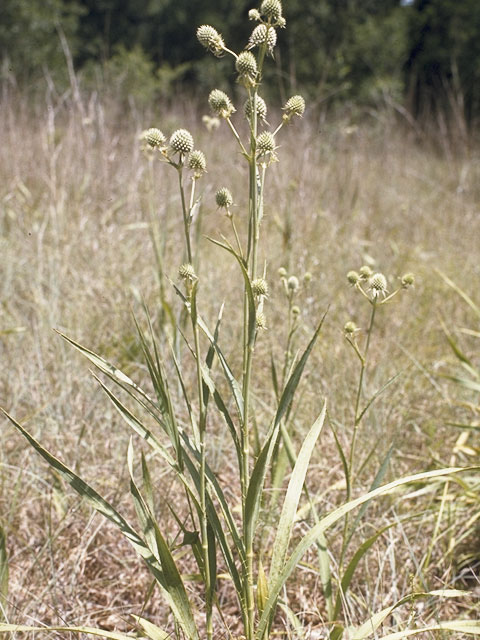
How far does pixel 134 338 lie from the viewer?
2.09 meters

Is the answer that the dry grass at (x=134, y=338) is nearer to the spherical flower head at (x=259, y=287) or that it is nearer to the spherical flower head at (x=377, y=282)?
the spherical flower head at (x=377, y=282)

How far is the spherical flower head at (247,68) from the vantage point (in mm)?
809

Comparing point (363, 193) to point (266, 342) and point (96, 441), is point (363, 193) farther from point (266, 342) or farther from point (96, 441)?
→ point (96, 441)

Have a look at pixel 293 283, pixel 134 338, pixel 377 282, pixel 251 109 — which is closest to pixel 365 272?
pixel 377 282

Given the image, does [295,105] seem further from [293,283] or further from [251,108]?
[293,283]

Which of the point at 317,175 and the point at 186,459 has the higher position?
the point at 317,175

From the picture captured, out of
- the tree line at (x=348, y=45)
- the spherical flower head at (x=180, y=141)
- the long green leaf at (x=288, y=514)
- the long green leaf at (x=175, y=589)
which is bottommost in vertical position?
the long green leaf at (x=175, y=589)

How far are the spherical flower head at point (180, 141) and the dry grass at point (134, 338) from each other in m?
0.76

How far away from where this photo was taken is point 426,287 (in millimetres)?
2869

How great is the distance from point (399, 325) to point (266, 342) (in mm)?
575

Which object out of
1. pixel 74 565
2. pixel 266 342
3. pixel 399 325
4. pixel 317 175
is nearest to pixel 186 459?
pixel 74 565

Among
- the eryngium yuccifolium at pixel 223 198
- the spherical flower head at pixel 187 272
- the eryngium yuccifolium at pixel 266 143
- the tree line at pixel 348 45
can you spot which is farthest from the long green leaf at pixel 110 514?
the tree line at pixel 348 45

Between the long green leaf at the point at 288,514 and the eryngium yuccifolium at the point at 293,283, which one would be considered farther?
the eryngium yuccifolium at the point at 293,283

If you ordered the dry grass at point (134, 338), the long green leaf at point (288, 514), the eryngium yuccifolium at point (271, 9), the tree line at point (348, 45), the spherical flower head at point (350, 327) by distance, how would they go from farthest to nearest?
the tree line at point (348, 45) → the dry grass at point (134, 338) → the spherical flower head at point (350, 327) → the long green leaf at point (288, 514) → the eryngium yuccifolium at point (271, 9)
